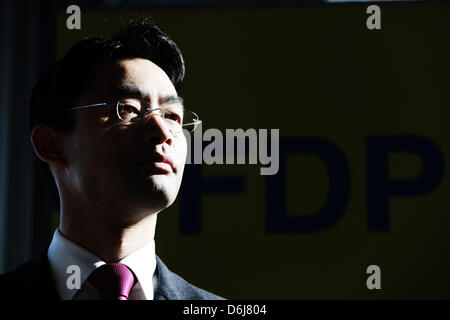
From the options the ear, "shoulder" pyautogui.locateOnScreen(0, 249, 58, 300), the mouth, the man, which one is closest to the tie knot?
the man

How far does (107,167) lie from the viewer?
1.28m

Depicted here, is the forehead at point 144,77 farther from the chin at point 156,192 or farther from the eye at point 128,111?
Answer: the chin at point 156,192

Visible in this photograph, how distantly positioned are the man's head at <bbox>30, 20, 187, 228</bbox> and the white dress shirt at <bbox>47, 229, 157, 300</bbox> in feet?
0.31

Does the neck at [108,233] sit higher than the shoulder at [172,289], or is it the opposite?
the neck at [108,233]

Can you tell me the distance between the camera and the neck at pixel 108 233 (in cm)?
127

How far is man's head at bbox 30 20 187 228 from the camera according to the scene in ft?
4.10

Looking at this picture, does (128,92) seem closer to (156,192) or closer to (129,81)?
(129,81)

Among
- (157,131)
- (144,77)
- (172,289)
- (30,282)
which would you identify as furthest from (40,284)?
(144,77)

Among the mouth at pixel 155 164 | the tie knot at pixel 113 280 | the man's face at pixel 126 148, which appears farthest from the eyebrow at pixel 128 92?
the tie knot at pixel 113 280

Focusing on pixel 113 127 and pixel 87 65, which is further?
pixel 87 65

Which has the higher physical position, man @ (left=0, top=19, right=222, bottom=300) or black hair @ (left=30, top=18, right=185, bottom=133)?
black hair @ (left=30, top=18, right=185, bottom=133)

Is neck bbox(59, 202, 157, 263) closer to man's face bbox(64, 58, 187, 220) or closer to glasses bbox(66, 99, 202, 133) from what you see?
man's face bbox(64, 58, 187, 220)

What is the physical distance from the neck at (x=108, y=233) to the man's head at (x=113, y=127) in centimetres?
2

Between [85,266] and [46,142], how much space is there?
1.18ft
